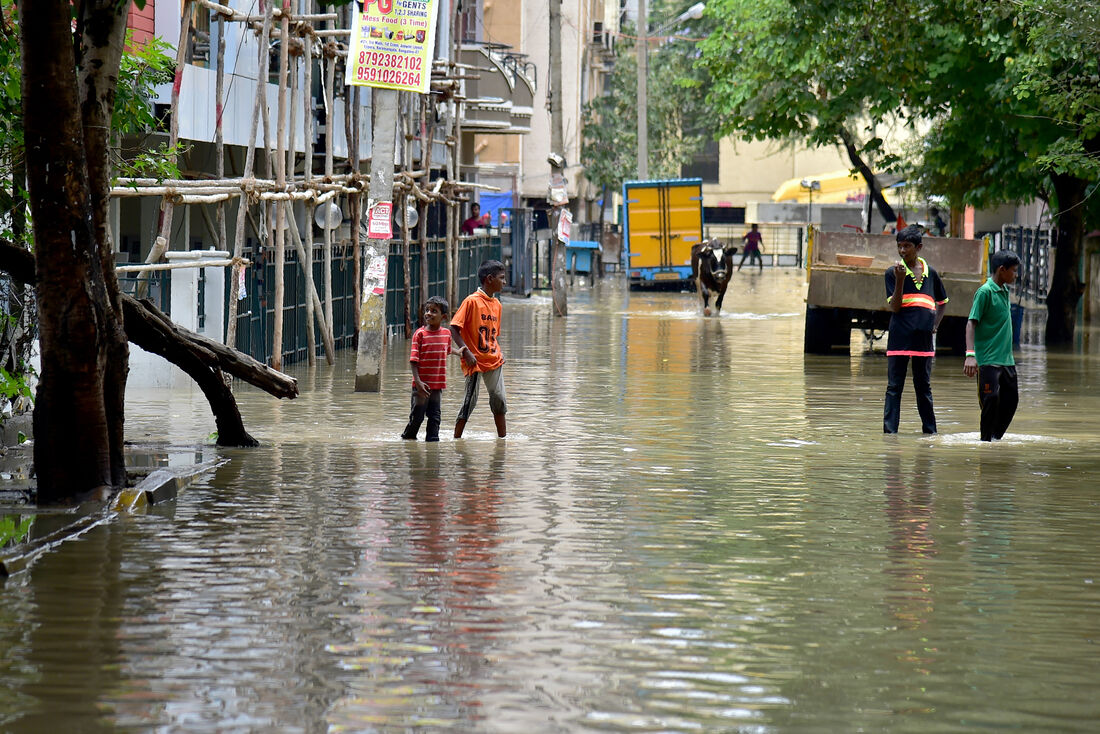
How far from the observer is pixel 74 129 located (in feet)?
32.7

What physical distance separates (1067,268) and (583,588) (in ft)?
68.6

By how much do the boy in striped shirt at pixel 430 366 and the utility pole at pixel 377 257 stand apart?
165 inches

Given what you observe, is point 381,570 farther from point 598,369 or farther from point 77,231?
point 598,369

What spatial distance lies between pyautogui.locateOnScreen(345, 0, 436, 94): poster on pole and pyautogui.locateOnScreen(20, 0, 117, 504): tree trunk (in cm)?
773

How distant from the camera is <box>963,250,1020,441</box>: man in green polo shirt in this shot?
44.9 ft

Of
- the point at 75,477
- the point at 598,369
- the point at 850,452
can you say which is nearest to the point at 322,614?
the point at 75,477

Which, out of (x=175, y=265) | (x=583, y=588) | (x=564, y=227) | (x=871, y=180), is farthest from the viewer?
(x=871, y=180)

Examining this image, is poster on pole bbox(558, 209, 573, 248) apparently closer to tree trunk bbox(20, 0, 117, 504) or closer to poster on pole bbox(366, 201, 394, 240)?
poster on pole bbox(366, 201, 394, 240)

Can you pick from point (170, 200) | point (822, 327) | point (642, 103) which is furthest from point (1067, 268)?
point (642, 103)

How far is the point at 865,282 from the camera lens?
76.5 feet

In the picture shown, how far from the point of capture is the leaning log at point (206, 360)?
12.4m

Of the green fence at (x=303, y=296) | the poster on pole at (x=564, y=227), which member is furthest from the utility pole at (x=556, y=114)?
the green fence at (x=303, y=296)

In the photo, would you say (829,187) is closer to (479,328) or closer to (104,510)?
(479,328)

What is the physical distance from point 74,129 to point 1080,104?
44.6 feet
